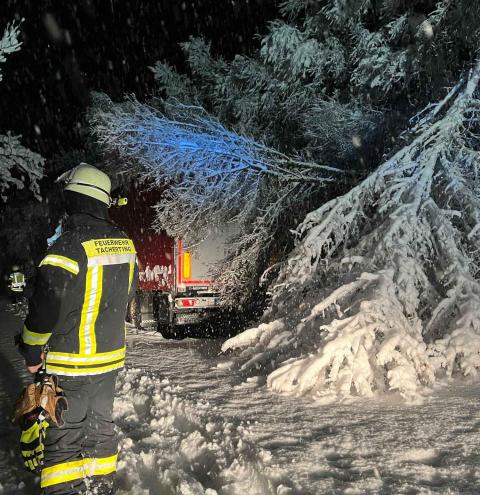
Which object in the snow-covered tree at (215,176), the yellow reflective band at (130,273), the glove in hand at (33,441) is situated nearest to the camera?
the glove in hand at (33,441)

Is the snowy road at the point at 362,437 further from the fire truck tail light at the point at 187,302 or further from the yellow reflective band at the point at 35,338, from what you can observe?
the fire truck tail light at the point at 187,302

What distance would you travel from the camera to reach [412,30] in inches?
340

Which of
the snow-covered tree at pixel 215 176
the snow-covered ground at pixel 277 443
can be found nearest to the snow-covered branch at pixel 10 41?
the snow-covered tree at pixel 215 176

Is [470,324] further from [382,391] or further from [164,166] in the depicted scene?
[164,166]

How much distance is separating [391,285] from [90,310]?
3.78 meters

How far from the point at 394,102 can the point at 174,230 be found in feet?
14.5

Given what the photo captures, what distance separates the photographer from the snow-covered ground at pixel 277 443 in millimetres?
3682

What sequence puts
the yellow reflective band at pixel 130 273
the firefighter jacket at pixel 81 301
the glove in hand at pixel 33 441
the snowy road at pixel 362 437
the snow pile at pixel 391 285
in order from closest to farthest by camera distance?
1. the firefighter jacket at pixel 81 301
2. the glove in hand at pixel 33 441
3. the yellow reflective band at pixel 130 273
4. the snowy road at pixel 362 437
5. the snow pile at pixel 391 285

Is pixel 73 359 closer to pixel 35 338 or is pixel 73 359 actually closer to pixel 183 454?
A: pixel 35 338

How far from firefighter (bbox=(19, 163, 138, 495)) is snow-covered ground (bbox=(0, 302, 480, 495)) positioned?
0.68 metres

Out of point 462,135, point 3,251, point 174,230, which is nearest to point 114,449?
point 462,135

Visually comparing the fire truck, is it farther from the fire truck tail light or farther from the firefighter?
the firefighter

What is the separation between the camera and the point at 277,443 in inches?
174

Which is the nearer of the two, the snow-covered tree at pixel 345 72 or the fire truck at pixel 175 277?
the snow-covered tree at pixel 345 72
